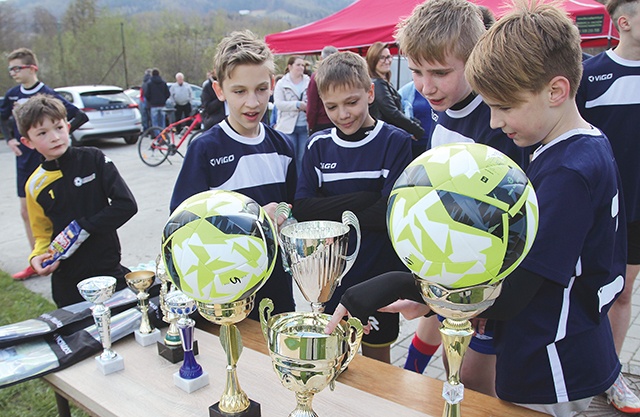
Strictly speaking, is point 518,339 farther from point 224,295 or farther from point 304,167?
point 304,167

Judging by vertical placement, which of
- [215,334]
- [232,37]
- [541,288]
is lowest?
[215,334]

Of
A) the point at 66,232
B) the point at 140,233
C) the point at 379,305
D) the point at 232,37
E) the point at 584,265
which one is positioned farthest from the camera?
the point at 140,233

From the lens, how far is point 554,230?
1.06 m

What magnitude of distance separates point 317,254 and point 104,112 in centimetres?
1263

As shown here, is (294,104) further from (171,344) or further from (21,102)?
(171,344)

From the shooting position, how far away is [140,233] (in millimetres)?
5652

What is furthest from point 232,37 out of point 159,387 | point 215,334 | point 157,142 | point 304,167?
point 157,142

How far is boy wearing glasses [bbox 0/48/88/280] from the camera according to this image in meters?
4.43

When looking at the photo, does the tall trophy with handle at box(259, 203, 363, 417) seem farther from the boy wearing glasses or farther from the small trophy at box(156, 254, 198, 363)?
the boy wearing glasses

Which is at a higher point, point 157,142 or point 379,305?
point 379,305

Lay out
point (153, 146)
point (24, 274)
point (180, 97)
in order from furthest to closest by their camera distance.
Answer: point (180, 97), point (153, 146), point (24, 274)

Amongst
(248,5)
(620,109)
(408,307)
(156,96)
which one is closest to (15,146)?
(408,307)

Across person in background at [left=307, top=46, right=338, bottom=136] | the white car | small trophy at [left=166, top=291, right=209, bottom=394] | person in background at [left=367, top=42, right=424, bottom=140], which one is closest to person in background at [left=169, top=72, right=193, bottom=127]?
the white car

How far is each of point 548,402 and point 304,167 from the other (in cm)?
128
